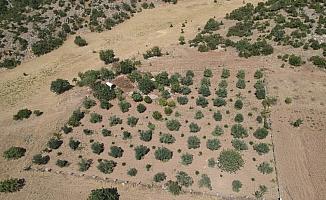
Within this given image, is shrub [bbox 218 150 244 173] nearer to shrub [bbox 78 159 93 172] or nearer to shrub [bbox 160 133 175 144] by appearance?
shrub [bbox 160 133 175 144]

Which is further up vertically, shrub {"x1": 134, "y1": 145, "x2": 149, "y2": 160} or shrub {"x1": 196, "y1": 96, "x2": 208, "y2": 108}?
shrub {"x1": 196, "y1": 96, "x2": 208, "y2": 108}

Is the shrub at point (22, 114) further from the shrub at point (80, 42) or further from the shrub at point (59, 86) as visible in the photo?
the shrub at point (80, 42)

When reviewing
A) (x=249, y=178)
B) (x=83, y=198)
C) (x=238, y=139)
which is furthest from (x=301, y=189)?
(x=83, y=198)

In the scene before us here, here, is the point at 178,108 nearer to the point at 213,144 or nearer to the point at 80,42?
the point at 213,144

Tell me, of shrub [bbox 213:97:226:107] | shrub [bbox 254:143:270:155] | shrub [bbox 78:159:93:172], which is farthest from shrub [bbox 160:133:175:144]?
shrub [bbox 254:143:270:155]

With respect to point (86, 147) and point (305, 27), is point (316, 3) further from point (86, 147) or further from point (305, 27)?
point (86, 147)

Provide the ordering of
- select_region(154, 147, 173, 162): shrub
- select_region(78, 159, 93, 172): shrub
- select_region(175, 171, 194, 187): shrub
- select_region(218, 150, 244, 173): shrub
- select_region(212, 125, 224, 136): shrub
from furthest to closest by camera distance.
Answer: select_region(212, 125, 224, 136): shrub < select_region(154, 147, 173, 162): shrub < select_region(78, 159, 93, 172): shrub < select_region(218, 150, 244, 173): shrub < select_region(175, 171, 194, 187): shrub

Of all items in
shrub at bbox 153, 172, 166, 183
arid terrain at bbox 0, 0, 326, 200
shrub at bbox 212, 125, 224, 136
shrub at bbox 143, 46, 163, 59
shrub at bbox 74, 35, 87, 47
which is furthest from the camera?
shrub at bbox 74, 35, 87, 47
